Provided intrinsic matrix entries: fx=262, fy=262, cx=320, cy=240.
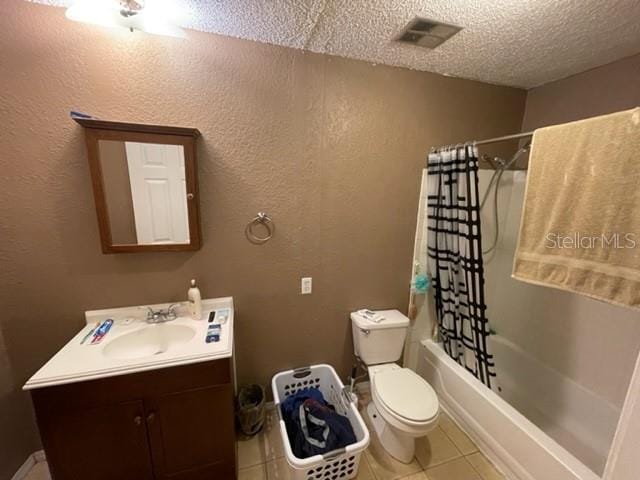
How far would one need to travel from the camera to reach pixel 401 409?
55.3 inches

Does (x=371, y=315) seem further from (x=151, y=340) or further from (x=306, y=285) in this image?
(x=151, y=340)

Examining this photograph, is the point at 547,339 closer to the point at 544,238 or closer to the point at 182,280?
the point at 544,238

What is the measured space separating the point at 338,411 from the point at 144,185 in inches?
67.1

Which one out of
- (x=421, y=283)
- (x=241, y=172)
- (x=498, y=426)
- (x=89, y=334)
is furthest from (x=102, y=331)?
(x=498, y=426)

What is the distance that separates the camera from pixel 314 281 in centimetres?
174

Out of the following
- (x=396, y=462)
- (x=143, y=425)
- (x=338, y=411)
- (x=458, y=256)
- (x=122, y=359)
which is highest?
(x=458, y=256)

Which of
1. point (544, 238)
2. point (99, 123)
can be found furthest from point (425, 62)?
point (99, 123)

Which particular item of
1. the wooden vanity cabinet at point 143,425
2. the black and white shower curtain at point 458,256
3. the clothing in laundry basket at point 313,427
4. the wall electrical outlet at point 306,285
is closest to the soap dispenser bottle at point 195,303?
the wooden vanity cabinet at point 143,425

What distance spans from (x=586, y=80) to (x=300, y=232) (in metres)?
2.02

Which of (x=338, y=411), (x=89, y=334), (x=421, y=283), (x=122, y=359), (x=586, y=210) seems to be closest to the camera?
(x=586, y=210)

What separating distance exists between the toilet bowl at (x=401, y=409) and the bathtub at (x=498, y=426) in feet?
1.04

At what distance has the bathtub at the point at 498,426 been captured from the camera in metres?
1.21

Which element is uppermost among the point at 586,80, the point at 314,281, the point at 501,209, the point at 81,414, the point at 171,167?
the point at 586,80

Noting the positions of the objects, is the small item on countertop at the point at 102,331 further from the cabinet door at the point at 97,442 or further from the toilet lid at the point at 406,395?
the toilet lid at the point at 406,395
